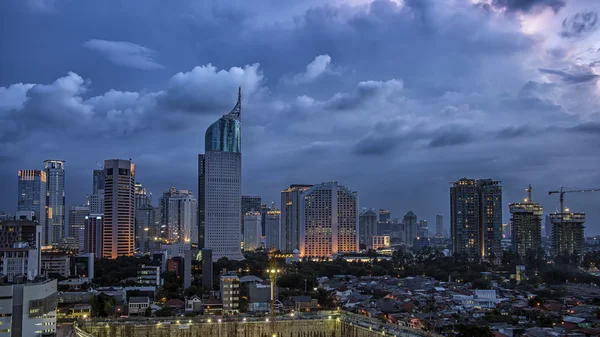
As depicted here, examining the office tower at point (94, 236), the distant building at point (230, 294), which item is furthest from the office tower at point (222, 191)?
the distant building at point (230, 294)

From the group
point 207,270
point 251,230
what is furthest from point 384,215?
point 207,270

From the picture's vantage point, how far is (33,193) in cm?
8400

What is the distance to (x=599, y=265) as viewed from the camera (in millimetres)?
50562

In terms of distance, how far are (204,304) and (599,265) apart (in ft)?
129

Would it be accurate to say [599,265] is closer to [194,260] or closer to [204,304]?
[194,260]

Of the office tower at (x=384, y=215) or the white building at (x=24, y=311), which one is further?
the office tower at (x=384, y=215)

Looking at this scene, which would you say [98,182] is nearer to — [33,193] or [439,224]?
[33,193]

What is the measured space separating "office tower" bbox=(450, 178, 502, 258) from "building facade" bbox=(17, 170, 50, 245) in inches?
2269

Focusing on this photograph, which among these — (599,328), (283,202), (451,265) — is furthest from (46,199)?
(599,328)

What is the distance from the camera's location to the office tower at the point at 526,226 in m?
66.6

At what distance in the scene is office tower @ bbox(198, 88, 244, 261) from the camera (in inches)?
2271

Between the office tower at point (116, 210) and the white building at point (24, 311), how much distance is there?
42.4m

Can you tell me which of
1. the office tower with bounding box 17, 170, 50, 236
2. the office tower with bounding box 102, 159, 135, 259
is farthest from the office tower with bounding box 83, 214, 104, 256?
the office tower with bounding box 17, 170, 50, 236

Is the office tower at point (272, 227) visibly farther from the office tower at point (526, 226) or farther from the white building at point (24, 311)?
the white building at point (24, 311)
